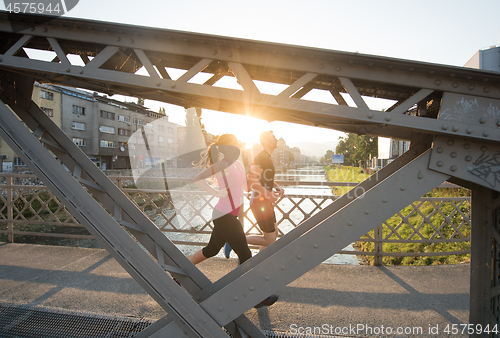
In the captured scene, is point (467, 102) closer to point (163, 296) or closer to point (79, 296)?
point (163, 296)

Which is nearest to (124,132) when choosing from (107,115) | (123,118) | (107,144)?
(123,118)

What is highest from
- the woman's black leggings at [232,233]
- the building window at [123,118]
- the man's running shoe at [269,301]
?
the building window at [123,118]

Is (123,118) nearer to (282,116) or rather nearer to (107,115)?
(107,115)

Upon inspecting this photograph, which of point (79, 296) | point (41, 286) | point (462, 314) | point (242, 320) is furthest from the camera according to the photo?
point (41, 286)

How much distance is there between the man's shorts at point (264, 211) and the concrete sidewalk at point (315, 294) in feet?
3.21

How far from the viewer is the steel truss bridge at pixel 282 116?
5.71 ft

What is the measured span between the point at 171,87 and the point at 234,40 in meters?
0.56

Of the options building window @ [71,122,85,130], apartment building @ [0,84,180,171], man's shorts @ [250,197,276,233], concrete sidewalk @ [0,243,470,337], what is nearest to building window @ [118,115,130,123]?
apartment building @ [0,84,180,171]

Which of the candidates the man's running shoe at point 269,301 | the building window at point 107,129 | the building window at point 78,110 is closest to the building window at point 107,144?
the building window at point 107,129

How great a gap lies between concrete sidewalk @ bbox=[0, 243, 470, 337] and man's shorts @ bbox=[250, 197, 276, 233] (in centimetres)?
98

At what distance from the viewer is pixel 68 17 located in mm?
1930

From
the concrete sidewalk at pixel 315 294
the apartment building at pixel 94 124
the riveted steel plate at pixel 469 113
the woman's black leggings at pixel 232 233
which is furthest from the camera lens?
the apartment building at pixel 94 124

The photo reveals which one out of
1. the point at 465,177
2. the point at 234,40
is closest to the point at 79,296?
the point at 234,40

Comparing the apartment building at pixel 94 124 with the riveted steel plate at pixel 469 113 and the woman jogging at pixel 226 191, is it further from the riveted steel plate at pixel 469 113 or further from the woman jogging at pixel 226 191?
the riveted steel plate at pixel 469 113
